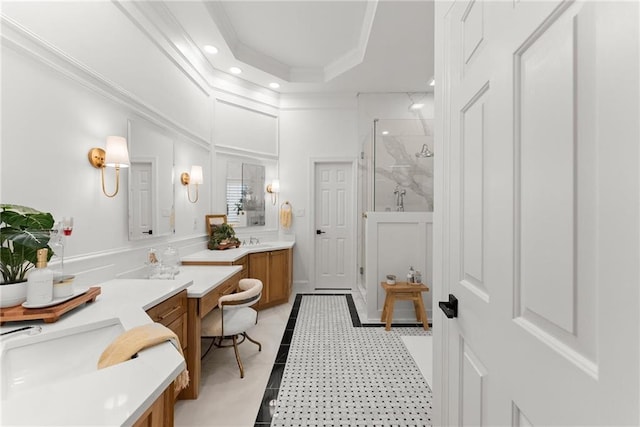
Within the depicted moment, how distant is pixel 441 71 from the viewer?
3.98ft

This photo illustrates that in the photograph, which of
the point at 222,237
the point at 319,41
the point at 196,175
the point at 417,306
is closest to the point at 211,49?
the point at 319,41

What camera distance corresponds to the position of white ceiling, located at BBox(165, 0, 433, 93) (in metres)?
2.63

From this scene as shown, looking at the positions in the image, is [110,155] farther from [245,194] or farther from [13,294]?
[245,194]

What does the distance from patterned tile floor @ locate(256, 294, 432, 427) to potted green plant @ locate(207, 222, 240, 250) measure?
4.13 ft

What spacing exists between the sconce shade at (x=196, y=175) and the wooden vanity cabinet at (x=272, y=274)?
3.53 feet

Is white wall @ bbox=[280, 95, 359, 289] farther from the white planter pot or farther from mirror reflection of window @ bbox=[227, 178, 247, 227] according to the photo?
the white planter pot

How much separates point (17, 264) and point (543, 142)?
1.96 meters

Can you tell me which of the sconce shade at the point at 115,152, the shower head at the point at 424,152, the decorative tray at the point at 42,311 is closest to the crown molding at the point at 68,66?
the sconce shade at the point at 115,152

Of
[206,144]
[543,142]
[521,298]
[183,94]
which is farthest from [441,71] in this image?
[206,144]

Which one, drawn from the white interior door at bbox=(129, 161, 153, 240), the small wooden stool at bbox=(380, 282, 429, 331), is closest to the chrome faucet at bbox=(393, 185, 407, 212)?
the small wooden stool at bbox=(380, 282, 429, 331)

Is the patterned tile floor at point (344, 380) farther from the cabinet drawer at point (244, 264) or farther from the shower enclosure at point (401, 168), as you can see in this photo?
the shower enclosure at point (401, 168)

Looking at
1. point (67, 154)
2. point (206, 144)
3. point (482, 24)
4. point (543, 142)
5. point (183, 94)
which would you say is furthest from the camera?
point (206, 144)

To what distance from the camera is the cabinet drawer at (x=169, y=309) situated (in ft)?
5.01

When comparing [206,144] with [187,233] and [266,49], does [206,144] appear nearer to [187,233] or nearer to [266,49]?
[187,233]
